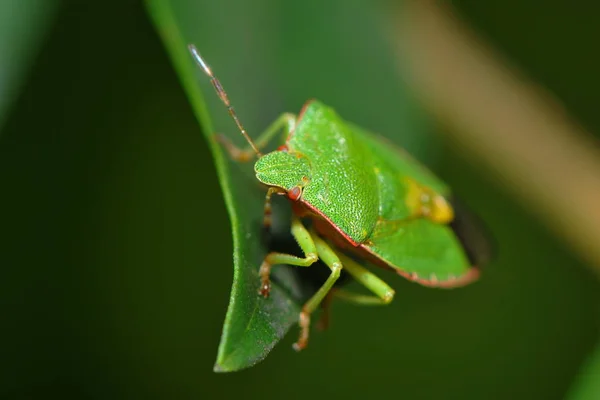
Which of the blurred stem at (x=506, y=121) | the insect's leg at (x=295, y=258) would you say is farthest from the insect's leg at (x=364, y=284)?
the blurred stem at (x=506, y=121)

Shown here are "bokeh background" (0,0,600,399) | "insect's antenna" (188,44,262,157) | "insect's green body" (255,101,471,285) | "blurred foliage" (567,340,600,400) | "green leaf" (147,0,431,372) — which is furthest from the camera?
"bokeh background" (0,0,600,399)

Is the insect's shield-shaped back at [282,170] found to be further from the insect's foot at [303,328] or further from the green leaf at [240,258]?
the insect's foot at [303,328]

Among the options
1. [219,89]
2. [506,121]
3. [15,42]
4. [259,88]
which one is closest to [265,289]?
[219,89]

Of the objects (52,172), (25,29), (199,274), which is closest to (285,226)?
(199,274)

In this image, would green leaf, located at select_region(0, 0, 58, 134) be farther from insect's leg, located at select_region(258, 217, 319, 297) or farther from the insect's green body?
insect's leg, located at select_region(258, 217, 319, 297)

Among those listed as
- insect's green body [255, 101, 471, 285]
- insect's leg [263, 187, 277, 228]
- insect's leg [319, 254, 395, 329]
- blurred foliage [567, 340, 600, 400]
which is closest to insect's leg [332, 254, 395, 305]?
insect's leg [319, 254, 395, 329]

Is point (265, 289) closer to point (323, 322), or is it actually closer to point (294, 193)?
point (294, 193)
